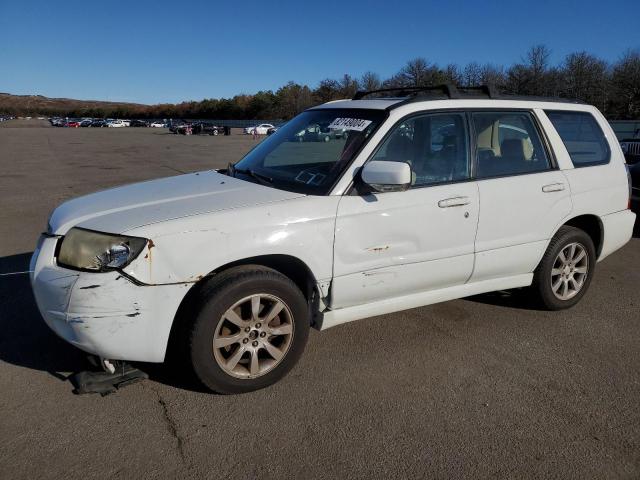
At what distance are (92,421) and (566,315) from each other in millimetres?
3776

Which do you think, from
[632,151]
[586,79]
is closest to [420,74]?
[586,79]

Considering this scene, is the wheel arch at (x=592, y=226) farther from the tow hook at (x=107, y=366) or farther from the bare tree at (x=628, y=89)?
the bare tree at (x=628, y=89)

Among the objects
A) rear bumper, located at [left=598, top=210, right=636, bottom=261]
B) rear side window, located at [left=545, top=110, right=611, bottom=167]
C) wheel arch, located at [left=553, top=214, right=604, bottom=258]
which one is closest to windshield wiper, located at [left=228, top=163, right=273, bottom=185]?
rear side window, located at [left=545, top=110, right=611, bottom=167]

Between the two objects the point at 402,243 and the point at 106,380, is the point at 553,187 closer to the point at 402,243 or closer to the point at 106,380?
the point at 402,243

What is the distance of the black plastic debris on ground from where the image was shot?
3.16m

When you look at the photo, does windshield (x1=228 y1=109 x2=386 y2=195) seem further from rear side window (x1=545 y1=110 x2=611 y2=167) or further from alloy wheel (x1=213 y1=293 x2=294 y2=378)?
rear side window (x1=545 y1=110 x2=611 y2=167)

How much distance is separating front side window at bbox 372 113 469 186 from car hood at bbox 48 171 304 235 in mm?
847

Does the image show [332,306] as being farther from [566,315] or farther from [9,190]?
[9,190]

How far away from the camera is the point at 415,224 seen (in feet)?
11.8

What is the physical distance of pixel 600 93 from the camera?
2286 inches

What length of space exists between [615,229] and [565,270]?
703 millimetres

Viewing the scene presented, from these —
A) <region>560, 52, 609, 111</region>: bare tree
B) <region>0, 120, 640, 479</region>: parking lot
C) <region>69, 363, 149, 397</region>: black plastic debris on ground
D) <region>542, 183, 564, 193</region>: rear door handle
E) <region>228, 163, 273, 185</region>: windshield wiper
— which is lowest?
<region>0, 120, 640, 479</region>: parking lot

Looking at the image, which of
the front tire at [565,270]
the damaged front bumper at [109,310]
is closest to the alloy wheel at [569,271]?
the front tire at [565,270]

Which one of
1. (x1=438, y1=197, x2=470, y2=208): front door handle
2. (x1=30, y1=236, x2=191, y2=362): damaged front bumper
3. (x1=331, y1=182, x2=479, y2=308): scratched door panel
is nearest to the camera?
(x1=30, y1=236, x2=191, y2=362): damaged front bumper
